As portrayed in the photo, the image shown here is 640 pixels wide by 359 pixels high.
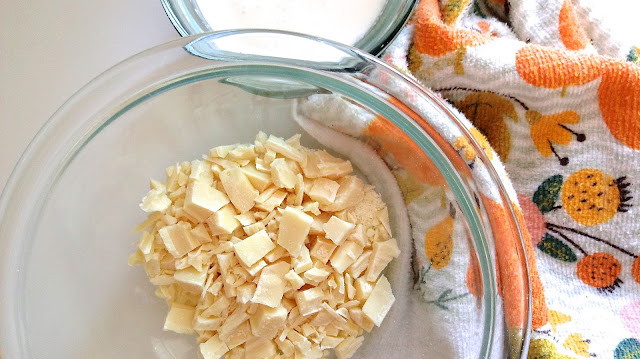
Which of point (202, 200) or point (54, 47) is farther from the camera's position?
point (54, 47)

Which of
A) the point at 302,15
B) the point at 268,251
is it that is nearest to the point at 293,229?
the point at 268,251

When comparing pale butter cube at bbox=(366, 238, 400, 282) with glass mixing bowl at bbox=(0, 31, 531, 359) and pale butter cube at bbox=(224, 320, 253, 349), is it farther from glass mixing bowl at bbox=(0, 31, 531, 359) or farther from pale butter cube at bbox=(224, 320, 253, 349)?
pale butter cube at bbox=(224, 320, 253, 349)

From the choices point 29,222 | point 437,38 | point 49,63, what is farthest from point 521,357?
point 49,63

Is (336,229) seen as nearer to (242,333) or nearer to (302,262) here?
(302,262)

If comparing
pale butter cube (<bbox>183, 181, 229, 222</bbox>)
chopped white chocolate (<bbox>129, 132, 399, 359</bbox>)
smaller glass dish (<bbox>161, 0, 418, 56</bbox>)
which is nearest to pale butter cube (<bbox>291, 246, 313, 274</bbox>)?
chopped white chocolate (<bbox>129, 132, 399, 359</bbox>)

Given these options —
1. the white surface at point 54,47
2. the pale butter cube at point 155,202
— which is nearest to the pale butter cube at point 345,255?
the pale butter cube at point 155,202

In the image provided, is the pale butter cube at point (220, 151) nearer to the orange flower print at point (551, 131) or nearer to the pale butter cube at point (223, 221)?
the pale butter cube at point (223, 221)
